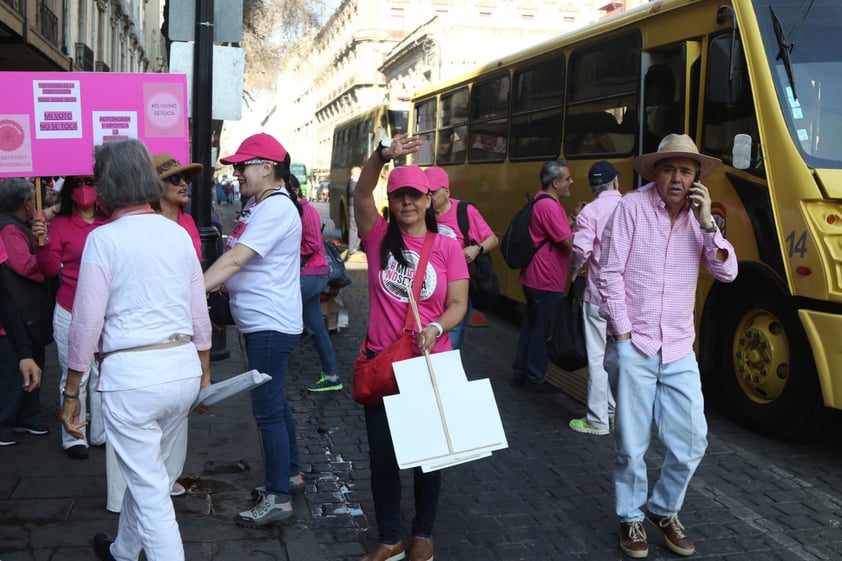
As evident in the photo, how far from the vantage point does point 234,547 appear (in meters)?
4.14

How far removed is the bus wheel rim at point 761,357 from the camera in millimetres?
6159

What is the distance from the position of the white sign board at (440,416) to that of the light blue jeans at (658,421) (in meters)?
0.84

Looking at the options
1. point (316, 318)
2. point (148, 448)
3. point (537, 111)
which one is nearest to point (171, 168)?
point (148, 448)

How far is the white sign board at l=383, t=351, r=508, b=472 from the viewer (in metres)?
3.53

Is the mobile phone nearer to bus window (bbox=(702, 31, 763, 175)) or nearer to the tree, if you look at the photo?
bus window (bbox=(702, 31, 763, 175))

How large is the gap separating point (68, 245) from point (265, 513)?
1.99 meters

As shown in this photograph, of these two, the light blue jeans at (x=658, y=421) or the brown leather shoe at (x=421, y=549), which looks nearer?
the brown leather shoe at (x=421, y=549)

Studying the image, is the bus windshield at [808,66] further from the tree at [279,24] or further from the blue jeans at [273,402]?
the tree at [279,24]

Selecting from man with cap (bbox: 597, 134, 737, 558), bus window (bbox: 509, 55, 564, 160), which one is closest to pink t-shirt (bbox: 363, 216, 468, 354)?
man with cap (bbox: 597, 134, 737, 558)

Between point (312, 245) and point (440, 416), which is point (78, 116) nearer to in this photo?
point (312, 245)

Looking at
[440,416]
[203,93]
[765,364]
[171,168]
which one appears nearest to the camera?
[440,416]

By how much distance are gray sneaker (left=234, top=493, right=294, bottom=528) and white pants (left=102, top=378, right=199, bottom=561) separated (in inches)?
44.3

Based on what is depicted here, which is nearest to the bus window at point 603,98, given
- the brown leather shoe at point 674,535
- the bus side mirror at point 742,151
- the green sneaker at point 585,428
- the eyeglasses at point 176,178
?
the bus side mirror at point 742,151

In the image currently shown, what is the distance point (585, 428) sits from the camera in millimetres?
6316
